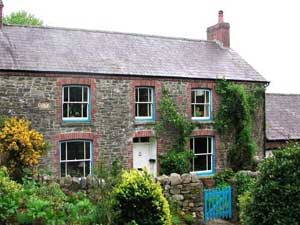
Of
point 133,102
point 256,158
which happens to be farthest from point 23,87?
point 256,158

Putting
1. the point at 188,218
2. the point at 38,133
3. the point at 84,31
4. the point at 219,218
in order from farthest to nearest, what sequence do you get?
the point at 84,31 → the point at 38,133 → the point at 219,218 → the point at 188,218

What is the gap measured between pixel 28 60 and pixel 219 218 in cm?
991

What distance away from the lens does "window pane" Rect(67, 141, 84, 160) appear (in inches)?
700

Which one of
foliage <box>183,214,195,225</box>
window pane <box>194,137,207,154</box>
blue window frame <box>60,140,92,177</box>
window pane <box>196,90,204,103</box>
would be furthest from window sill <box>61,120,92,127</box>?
foliage <box>183,214,195,225</box>

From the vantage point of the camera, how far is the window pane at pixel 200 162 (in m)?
20.7

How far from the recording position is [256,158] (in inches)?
846

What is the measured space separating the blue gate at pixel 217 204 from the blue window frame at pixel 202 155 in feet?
18.8

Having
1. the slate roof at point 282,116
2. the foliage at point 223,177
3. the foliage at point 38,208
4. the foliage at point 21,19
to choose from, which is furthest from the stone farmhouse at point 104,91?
the foliage at point 21,19

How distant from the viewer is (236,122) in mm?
21297

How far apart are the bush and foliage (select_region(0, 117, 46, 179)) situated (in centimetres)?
596

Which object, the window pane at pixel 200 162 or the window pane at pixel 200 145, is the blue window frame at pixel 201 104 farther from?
the window pane at pixel 200 162

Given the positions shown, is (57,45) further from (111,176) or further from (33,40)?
(111,176)

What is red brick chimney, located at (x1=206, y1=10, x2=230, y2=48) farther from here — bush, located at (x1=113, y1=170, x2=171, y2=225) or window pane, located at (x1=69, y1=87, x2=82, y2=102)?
bush, located at (x1=113, y1=170, x2=171, y2=225)

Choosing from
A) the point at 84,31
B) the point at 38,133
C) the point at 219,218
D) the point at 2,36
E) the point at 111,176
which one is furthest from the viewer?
the point at 84,31
